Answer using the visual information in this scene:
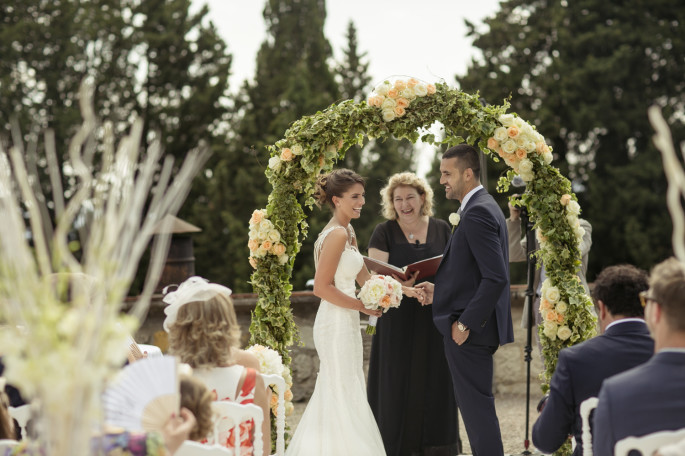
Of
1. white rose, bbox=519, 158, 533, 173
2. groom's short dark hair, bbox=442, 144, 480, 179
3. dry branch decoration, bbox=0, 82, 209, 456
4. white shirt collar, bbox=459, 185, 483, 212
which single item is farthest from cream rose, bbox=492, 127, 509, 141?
dry branch decoration, bbox=0, 82, 209, 456

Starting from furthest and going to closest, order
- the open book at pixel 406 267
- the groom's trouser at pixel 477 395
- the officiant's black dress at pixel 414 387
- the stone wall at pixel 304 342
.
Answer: the stone wall at pixel 304 342
the officiant's black dress at pixel 414 387
the open book at pixel 406 267
the groom's trouser at pixel 477 395

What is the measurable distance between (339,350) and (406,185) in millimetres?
1294

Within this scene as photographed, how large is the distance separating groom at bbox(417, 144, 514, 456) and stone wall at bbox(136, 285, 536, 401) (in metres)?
3.39

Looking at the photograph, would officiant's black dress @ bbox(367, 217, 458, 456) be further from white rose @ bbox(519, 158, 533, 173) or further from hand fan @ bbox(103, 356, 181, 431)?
hand fan @ bbox(103, 356, 181, 431)

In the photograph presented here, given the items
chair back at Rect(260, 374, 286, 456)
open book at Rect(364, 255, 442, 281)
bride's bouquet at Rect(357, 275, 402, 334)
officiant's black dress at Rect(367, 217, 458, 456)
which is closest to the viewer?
chair back at Rect(260, 374, 286, 456)

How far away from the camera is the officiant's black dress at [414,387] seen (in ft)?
16.6

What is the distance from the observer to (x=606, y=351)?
280cm

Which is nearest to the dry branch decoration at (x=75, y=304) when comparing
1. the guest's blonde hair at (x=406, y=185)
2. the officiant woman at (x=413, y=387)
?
the officiant woman at (x=413, y=387)

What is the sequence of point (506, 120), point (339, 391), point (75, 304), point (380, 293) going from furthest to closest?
point (506, 120) → point (339, 391) → point (380, 293) → point (75, 304)

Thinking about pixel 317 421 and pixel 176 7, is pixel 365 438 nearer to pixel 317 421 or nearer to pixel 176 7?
pixel 317 421

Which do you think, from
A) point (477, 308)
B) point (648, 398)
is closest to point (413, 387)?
point (477, 308)

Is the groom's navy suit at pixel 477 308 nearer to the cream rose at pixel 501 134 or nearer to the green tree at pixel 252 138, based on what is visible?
the cream rose at pixel 501 134

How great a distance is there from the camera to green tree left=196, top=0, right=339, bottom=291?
13.5 metres

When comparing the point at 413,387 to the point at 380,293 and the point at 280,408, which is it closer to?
the point at 380,293
